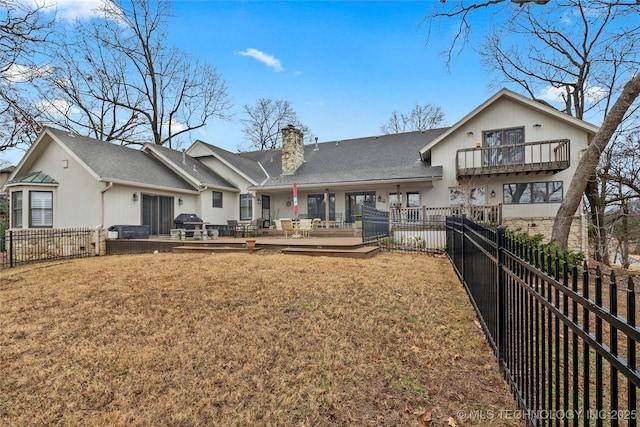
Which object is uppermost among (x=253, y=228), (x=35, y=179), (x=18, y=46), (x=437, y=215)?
(x=18, y=46)

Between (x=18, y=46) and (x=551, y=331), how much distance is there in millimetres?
9913

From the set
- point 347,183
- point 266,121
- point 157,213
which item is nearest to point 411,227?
point 347,183

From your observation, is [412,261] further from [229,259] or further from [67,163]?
[67,163]

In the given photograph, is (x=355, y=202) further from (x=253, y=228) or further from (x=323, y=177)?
(x=253, y=228)

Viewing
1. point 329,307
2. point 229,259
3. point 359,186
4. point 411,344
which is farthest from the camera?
point 359,186

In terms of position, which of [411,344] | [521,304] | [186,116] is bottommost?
[411,344]

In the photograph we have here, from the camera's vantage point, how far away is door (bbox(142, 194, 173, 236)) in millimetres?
15555

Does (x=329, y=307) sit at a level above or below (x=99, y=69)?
below

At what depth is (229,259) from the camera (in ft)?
28.9

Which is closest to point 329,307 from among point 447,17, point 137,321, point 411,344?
point 411,344

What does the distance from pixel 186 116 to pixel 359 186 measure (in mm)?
17907

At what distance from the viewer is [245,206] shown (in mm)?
20141

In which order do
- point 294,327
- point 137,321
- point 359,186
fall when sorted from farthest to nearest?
point 359,186 → point 137,321 → point 294,327

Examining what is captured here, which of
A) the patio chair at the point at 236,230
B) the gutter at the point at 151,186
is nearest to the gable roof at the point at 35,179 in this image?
the gutter at the point at 151,186
